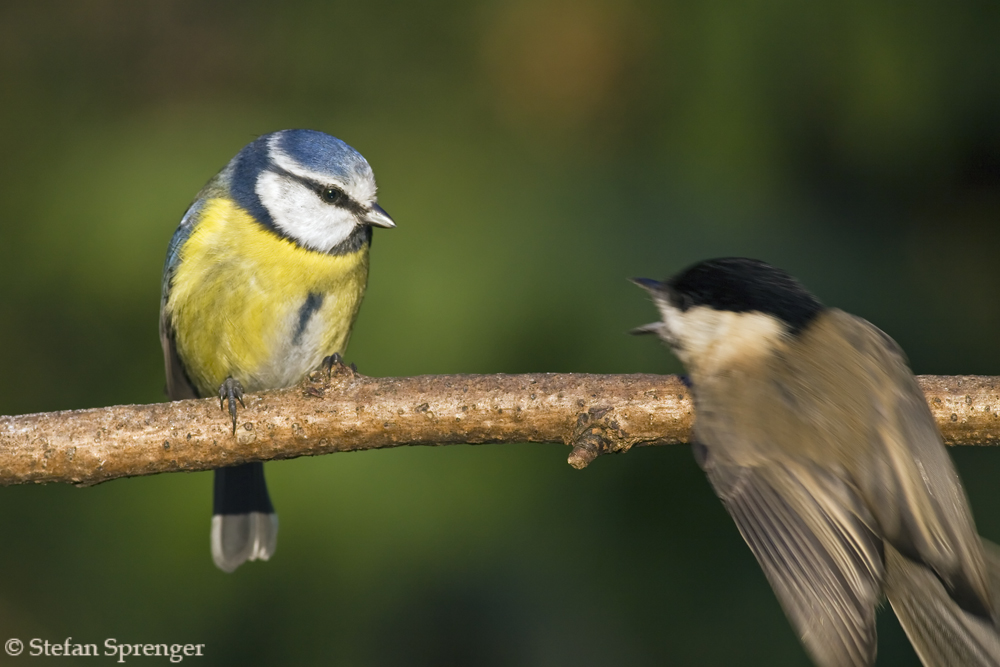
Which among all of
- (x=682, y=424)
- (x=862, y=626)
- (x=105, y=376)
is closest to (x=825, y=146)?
(x=682, y=424)

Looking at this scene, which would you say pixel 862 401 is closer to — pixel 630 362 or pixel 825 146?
pixel 630 362

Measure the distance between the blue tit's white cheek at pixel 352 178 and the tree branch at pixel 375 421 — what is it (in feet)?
2.10

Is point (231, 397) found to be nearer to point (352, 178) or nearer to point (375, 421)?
point (375, 421)

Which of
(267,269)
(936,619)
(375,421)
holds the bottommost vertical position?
(936,619)

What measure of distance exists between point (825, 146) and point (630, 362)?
109cm

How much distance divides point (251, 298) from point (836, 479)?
1.35 m

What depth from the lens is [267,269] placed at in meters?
2.12

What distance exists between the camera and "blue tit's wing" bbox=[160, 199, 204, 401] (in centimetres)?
222

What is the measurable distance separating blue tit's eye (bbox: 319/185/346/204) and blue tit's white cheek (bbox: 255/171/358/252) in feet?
0.04

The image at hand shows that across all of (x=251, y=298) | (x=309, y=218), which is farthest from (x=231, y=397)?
(x=309, y=218)

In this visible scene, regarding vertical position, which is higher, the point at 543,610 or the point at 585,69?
the point at 585,69

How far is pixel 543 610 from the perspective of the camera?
2236 mm

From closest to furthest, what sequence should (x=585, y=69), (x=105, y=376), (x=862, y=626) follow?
(x=862, y=626) → (x=105, y=376) → (x=585, y=69)

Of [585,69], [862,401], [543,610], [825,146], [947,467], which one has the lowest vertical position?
[543,610]
